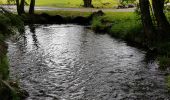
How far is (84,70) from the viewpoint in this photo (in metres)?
24.9

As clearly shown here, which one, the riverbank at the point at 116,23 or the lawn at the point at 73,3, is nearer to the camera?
the riverbank at the point at 116,23

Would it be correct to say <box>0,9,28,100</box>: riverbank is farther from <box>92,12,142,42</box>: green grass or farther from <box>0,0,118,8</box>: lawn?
<box>0,0,118,8</box>: lawn

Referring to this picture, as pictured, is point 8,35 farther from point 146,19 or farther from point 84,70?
point 146,19

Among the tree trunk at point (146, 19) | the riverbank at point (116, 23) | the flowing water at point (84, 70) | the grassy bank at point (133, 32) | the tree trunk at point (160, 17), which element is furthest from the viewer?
the tree trunk at point (146, 19)

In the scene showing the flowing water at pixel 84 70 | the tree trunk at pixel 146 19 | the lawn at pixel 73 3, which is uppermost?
the tree trunk at pixel 146 19

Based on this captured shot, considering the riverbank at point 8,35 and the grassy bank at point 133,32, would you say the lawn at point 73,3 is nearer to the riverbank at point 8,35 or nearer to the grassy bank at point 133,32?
the grassy bank at point 133,32

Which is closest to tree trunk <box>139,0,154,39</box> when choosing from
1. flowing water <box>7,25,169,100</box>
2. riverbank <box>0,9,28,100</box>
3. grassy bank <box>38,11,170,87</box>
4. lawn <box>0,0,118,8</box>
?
grassy bank <box>38,11,170,87</box>

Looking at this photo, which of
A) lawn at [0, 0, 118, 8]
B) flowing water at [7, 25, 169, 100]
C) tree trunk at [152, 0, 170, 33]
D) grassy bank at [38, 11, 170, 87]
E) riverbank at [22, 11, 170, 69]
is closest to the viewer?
flowing water at [7, 25, 169, 100]

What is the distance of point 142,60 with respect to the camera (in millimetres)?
28453

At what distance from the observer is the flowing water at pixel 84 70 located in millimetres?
19531

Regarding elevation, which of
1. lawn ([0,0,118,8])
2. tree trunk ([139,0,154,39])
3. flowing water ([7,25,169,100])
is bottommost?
lawn ([0,0,118,8])

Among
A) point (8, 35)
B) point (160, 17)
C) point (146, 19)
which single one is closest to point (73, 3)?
point (146, 19)

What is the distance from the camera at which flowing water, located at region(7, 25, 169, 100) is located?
19531 mm

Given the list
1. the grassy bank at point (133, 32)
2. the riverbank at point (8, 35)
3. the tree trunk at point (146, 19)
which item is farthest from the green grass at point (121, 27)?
the riverbank at point (8, 35)
